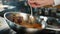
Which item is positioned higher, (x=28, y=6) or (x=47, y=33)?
(x=28, y=6)

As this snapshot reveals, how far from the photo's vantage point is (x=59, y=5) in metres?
1.12

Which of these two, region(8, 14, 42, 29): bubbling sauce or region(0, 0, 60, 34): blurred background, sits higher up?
region(0, 0, 60, 34): blurred background

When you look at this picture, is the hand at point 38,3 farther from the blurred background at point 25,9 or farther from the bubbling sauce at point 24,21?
the bubbling sauce at point 24,21

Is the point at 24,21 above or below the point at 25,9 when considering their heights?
below

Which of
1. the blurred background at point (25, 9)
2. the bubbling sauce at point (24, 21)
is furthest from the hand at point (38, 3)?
the bubbling sauce at point (24, 21)

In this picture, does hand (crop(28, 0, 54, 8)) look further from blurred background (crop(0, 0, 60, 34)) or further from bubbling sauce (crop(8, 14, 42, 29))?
bubbling sauce (crop(8, 14, 42, 29))

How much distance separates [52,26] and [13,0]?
1.44 ft

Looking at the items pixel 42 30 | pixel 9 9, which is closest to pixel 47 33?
pixel 42 30

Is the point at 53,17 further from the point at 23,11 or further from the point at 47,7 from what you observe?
the point at 23,11

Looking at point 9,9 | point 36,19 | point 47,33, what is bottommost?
point 47,33

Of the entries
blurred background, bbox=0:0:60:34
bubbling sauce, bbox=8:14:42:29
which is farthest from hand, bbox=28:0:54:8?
bubbling sauce, bbox=8:14:42:29

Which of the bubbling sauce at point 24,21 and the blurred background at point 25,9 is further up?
the blurred background at point 25,9

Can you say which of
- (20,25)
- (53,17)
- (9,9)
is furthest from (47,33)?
(9,9)

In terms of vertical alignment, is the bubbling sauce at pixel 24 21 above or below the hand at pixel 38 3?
below
